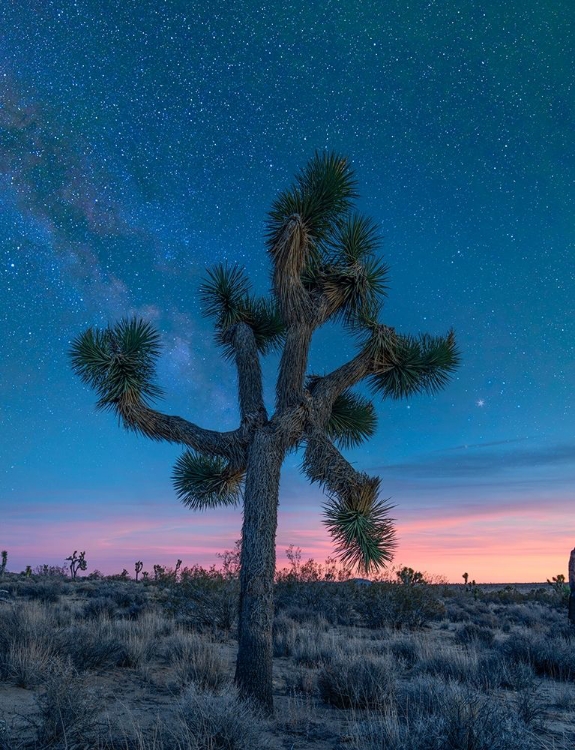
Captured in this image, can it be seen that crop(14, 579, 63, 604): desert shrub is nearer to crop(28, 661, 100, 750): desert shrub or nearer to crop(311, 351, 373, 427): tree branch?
Answer: crop(311, 351, 373, 427): tree branch

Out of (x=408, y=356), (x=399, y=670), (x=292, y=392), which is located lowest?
(x=399, y=670)

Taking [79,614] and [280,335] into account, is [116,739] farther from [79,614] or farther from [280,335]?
[79,614]

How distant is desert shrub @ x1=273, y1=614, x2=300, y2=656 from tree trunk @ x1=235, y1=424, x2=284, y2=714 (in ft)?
15.9

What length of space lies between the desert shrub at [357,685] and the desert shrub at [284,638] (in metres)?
3.95

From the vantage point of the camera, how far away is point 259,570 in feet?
25.6

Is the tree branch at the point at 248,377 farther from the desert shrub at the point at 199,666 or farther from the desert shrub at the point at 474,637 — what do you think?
the desert shrub at the point at 474,637

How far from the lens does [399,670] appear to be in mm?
10164

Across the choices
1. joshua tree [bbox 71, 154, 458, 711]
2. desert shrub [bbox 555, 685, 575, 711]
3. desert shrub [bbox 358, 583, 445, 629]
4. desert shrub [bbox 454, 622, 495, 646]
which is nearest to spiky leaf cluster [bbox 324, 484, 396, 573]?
joshua tree [bbox 71, 154, 458, 711]

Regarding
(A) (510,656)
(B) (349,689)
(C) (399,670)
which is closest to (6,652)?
(B) (349,689)

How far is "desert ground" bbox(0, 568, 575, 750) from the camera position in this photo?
206 inches

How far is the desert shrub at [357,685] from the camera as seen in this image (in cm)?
762

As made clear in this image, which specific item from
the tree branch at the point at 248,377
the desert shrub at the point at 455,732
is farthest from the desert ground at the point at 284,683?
the tree branch at the point at 248,377

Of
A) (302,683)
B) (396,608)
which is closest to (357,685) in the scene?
(302,683)

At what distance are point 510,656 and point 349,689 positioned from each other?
4.99 metres
